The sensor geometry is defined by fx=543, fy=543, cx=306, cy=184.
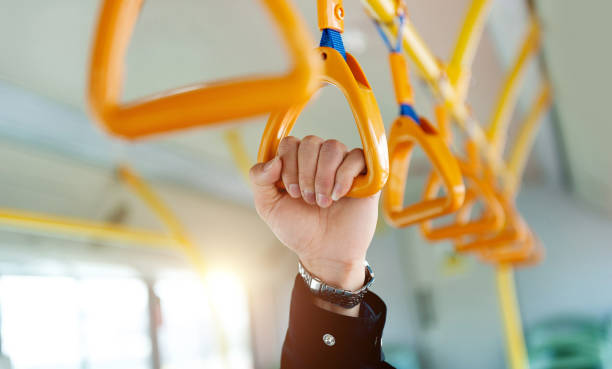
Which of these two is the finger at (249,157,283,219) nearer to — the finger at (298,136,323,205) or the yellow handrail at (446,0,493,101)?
the finger at (298,136,323,205)

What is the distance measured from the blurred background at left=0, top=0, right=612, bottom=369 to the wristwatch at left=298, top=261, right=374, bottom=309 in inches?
5.0

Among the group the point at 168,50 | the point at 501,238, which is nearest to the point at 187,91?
the point at 501,238

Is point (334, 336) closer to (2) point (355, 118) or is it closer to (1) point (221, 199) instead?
(2) point (355, 118)

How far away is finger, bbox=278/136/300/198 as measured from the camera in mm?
539

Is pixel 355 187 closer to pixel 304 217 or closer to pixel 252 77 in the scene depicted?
pixel 304 217

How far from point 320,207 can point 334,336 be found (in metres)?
0.17

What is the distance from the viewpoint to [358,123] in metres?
0.53

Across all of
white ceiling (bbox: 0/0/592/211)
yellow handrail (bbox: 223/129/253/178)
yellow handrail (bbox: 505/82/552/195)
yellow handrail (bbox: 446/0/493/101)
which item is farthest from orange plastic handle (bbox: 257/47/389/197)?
yellow handrail (bbox: 505/82/552/195)

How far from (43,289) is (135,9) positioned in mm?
3315

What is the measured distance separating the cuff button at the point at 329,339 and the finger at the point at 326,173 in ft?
0.84

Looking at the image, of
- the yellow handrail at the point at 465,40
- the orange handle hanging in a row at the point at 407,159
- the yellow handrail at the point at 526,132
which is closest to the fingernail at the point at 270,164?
the orange handle hanging in a row at the point at 407,159

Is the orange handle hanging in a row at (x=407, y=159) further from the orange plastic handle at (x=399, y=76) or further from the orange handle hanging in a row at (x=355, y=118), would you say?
the orange handle hanging in a row at (x=355, y=118)

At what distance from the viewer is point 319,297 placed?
0.73m

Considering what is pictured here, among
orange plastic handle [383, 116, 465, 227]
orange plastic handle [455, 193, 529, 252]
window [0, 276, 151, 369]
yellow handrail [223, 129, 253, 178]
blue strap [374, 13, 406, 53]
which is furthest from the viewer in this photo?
window [0, 276, 151, 369]
